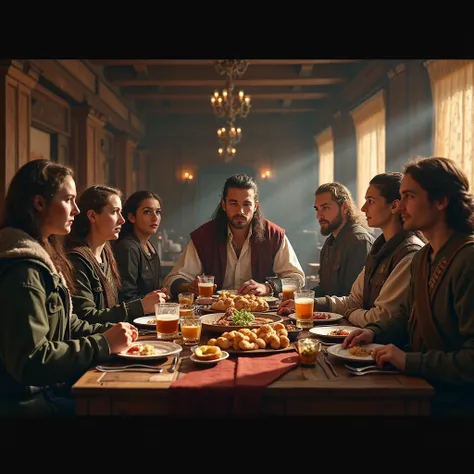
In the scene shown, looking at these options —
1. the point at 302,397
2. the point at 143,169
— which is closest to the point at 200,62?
the point at 143,169

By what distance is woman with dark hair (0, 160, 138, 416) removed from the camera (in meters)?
1.70

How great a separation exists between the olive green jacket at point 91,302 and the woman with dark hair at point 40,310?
0.82ft

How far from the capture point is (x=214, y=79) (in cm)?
826

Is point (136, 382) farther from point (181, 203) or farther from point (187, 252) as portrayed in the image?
point (181, 203)

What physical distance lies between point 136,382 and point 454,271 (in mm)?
1088

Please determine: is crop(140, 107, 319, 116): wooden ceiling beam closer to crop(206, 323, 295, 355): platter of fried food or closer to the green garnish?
the green garnish

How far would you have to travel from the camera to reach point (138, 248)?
140 inches

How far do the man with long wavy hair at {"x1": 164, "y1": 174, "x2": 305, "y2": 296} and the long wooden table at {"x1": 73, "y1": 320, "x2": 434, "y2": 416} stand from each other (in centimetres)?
205

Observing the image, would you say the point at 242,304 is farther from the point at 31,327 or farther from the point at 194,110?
the point at 194,110

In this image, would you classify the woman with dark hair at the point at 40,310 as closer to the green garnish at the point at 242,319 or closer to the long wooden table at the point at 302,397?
the long wooden table at the point at 302,397

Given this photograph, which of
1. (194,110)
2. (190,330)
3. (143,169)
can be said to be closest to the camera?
(190,330)

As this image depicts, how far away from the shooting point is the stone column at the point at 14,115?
4.55m

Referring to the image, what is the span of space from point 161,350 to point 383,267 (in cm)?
114

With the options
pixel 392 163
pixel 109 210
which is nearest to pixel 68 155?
pixel 392 163
